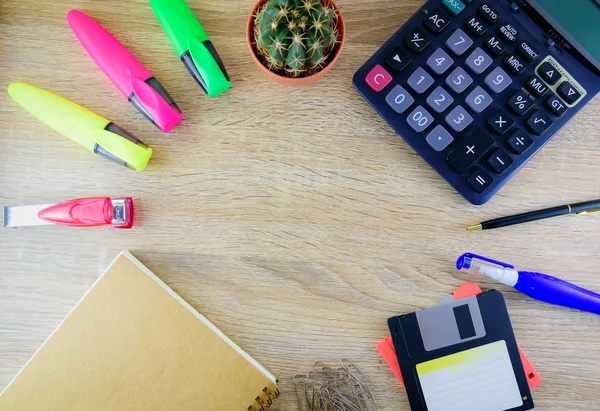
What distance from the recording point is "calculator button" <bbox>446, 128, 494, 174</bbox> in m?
0.65

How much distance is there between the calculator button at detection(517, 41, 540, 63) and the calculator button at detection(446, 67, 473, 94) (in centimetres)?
8

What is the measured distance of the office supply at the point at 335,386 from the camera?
0.68 m

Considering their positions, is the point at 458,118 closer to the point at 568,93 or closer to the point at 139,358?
the point at 568,93

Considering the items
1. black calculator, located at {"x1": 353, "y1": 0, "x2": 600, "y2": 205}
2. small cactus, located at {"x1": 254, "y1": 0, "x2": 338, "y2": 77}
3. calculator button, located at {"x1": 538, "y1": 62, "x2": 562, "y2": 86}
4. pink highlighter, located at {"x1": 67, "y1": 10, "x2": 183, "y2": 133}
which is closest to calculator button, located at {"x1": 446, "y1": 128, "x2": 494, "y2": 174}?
black calculator, located at {"x1": 353, "y1": 0, "x2": 600, "y2": 205}

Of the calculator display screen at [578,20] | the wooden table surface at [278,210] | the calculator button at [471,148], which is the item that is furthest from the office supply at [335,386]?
the calculator display screen at [578,20]

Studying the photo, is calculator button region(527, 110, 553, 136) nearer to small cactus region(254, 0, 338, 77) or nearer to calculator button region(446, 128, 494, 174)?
calculator button region(446, 128, 494, 174)

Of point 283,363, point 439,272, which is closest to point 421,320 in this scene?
point 439,272

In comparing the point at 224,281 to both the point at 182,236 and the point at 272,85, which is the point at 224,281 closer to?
the point at 182,236

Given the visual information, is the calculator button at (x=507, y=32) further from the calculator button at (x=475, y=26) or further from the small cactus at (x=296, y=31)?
the small cactus at (x=296, y=31)

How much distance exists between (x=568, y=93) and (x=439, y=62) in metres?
0.17

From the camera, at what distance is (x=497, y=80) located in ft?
2.14

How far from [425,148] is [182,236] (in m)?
0.34

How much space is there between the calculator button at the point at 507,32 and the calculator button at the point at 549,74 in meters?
0.05

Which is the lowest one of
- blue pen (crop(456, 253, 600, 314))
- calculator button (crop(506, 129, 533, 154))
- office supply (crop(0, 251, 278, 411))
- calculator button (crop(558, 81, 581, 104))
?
office supply (crop(0, 251, 278, 411))
